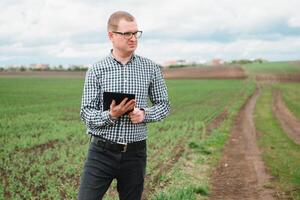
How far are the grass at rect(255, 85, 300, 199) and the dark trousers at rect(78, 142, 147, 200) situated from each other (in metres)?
5.46

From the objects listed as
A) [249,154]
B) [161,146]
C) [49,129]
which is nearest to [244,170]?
[249,154]

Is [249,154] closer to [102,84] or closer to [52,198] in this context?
[52,198]

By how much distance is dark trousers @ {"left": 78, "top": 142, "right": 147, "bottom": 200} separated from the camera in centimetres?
454

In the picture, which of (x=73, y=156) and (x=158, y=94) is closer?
(x=158, y=94)

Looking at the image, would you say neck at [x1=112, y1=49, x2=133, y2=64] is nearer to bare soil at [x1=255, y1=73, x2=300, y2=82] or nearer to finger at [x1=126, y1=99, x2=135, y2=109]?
finger at [x1=126, y1=99, x2=135, y2=109]

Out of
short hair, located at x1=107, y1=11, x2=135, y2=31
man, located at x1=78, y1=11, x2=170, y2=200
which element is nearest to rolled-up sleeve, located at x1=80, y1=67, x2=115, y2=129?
man, located at x1=78, y1=11, x2=170, y2=200

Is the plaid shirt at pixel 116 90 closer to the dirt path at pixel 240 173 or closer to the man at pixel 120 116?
the man at pixel 120 116

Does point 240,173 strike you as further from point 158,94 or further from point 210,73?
point 210,73

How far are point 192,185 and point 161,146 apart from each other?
5.34 meters

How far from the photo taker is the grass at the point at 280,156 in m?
10.1

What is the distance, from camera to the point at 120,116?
4426 millimetres

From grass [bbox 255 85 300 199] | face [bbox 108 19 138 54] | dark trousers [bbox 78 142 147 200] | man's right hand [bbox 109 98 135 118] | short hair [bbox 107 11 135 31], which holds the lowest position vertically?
grass [bbox 255 85 300 199]

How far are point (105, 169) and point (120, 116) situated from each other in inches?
20.1

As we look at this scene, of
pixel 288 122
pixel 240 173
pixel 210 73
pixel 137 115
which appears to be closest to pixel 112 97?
pixel 137 115
